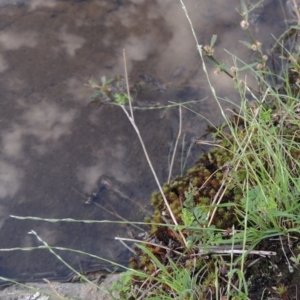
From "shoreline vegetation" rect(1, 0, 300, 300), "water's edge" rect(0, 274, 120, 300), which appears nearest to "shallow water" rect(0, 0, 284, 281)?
"water's edge" rect(0, 274, 120, 300)

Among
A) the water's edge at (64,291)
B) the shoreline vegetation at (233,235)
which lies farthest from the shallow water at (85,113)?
the shoreline vegetation at (233,235)

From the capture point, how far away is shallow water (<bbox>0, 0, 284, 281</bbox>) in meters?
2.47

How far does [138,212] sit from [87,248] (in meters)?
0.33

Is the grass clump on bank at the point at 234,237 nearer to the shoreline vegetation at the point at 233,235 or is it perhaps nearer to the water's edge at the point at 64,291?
the shoreline vegetation at the point at 233,235

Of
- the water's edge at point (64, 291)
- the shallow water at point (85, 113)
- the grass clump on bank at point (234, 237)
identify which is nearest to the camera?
the grass clump on bank at point (234, 237)

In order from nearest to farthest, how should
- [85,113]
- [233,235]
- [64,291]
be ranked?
[233,235]
[64,291]
[85,113]

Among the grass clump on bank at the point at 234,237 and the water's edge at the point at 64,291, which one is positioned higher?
the grass clump on bank at the point at 234,237

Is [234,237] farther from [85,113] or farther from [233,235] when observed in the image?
[85,113]

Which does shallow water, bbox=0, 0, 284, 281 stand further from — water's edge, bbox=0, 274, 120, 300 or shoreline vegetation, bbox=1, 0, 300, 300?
shoreline vegetation, bbox=1, 0, 300, 300

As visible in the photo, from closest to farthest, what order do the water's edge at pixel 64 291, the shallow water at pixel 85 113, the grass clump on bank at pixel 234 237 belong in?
the grass clump on bank at pixel 234 237
the water's edge at pixel 64 291
the shallow water at pixel 85 113

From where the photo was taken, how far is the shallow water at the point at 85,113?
2467 mm

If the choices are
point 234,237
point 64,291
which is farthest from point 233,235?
point 64,291

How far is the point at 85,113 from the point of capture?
2.78 m

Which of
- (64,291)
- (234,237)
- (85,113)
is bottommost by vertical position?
(64,291)
